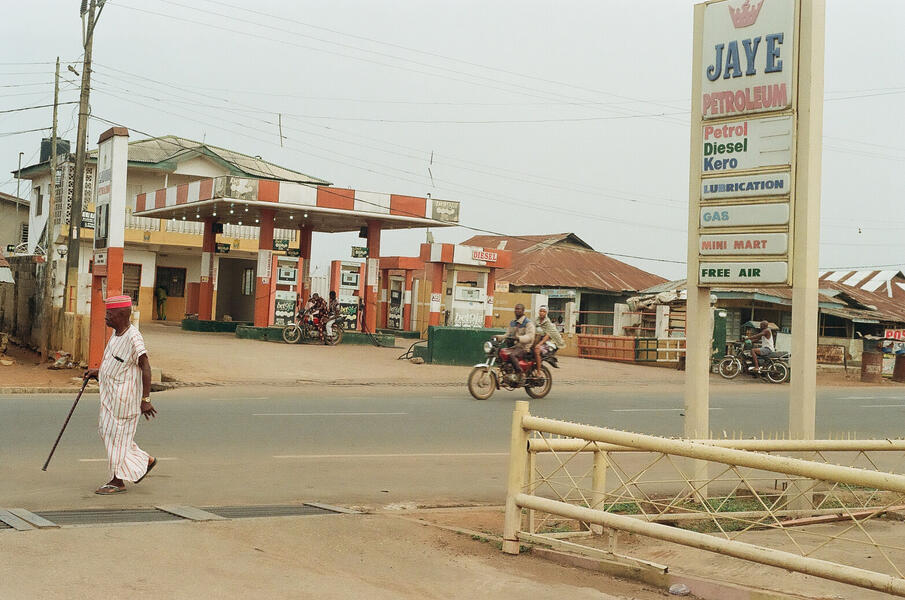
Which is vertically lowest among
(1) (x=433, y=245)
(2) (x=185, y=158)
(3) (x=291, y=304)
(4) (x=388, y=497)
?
(4) (x=388, y=497)

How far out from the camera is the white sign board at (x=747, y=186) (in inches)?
349

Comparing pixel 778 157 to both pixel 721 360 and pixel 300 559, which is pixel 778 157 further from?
pixel 721 360

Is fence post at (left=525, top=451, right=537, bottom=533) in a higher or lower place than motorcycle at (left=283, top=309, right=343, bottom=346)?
lower

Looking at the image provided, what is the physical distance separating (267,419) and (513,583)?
8962mm

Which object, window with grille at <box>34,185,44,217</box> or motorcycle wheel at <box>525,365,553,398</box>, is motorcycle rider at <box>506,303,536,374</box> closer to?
motorcycle wheel at <box>525,365,553,398</box>

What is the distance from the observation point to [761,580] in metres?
5.71

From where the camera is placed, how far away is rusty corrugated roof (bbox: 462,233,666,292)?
1825 inches

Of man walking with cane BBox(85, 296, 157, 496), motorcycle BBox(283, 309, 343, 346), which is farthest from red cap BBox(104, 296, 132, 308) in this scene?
motorcycle BBox(283, 309, 343, 346)

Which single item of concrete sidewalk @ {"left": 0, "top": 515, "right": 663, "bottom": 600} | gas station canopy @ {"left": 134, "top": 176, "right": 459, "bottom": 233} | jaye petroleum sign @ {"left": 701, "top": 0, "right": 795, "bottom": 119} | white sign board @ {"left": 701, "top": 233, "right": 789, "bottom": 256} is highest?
gas station canopy @ {"left": 134, "top": 176, "right": 459, "bottom": 233}

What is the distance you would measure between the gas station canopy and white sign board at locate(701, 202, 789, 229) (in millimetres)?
21868

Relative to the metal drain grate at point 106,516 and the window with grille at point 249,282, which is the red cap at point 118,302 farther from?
the window with grille at point 249,282

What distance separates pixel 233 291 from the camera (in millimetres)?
46094

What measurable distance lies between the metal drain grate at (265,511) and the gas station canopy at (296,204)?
73.8ft

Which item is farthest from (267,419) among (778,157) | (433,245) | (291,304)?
(433,245)
